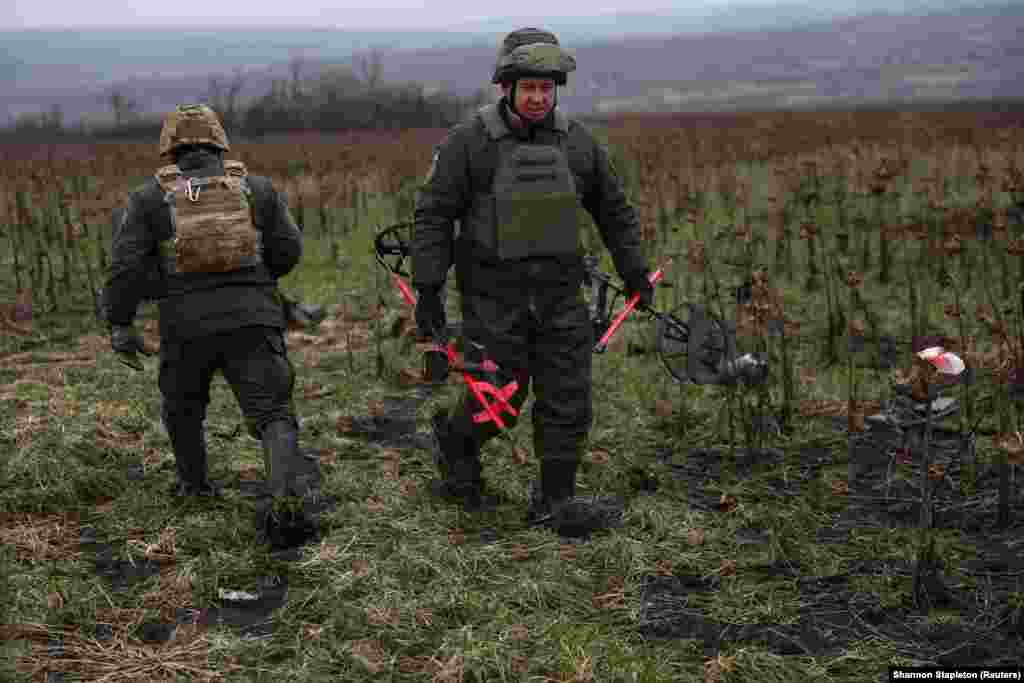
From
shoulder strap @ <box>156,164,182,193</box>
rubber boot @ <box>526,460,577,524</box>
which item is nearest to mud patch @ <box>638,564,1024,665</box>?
rubber boot @ <box>526,460,577,524</box>

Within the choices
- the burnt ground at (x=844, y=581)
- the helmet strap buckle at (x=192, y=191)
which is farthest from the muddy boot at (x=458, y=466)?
the helmet strap buckle at (x=192, y=191)

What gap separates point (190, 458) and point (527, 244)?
5.84 feet

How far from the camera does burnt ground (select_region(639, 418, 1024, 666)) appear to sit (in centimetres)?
357

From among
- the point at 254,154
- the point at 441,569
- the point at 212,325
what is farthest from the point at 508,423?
the point at 254,154

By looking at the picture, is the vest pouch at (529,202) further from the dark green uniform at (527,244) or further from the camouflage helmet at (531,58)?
the camouflage helmet at (531,58)

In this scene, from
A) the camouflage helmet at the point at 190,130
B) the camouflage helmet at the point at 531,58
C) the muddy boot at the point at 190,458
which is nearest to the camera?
the camouflage helmet at the point at 531,58

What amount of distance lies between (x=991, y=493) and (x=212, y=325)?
11.2 feet

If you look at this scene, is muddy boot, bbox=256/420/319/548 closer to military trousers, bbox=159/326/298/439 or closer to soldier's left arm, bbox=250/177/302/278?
military trousers, bbox=159/326/298/439

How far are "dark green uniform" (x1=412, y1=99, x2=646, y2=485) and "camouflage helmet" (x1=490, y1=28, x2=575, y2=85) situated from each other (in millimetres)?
186

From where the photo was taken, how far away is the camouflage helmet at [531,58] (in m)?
4.21

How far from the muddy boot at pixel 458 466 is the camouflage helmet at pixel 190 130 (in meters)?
1.52

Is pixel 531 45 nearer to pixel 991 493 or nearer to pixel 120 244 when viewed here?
pixel 120 244

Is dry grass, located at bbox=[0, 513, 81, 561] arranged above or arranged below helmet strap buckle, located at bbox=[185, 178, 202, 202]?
below

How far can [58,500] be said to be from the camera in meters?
4.90
